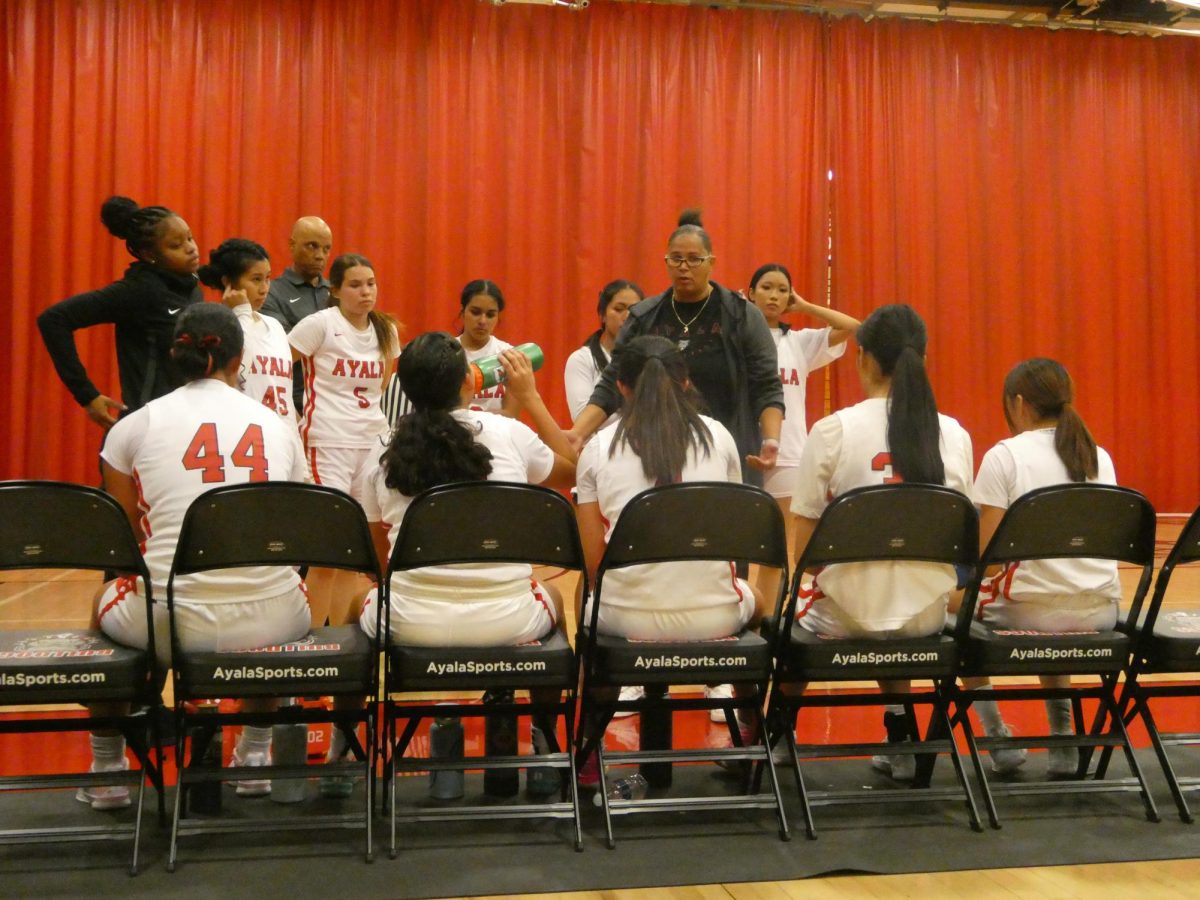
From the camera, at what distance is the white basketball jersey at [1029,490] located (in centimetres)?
290

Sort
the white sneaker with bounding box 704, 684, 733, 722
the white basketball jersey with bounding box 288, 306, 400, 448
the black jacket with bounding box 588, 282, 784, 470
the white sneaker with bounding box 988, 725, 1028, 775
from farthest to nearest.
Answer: the white basketball jersey with bounding box 288, 306, 400, 448 → the black jacket with bounding box 588, 282, 784, 470 → the white sneaker with bounding box 704, 684, 733, 722 → the white sneaker with bounding box 988, 725, 1028, 775

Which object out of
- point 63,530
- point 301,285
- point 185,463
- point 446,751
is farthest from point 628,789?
point 301,285

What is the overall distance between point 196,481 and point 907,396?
1.74m

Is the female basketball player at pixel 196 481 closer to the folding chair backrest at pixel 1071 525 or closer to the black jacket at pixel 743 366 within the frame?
the black jacket at pixel 743 366

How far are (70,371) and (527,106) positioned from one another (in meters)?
4.43

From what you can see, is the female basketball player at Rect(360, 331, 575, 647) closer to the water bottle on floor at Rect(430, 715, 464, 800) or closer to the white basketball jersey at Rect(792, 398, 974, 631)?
the water bottle on floor at Rect(430, 715, 464, 800)

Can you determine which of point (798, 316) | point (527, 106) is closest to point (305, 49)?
point (527, 106)

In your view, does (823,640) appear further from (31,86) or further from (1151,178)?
(1151,178)

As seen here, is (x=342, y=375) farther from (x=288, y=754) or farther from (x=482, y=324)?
(x=288, y=754)

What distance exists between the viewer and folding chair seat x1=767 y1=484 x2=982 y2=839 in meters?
2.63

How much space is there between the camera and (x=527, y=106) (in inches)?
304

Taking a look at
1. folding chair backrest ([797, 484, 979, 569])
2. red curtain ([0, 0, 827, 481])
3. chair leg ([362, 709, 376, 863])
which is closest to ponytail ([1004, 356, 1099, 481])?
folding chair backrest ([797, 484, 979, 569])

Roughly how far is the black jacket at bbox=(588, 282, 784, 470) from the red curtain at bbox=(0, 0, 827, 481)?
3.90m

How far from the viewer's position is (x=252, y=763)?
115 inches
